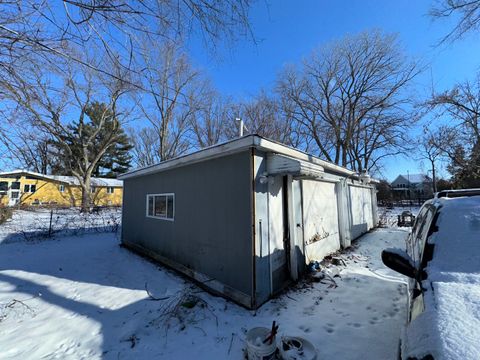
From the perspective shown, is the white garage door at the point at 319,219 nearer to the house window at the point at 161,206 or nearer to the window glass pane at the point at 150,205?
the house window at the point at 161,206

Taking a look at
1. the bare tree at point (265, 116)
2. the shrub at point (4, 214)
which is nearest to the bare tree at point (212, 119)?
the bare tree at point (265, 116)

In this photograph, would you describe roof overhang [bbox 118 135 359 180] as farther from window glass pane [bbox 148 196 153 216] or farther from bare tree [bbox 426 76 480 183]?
bare tree [bbox 426 76 480 183]

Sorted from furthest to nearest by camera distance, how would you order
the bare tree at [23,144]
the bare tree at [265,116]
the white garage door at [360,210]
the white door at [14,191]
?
the white door at [14,191]
the bare tree at [265,116]
the white garage door at [360,210]
the bare tree at [23,144]

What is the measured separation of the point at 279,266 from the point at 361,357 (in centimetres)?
205

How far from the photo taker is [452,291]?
1692 mm

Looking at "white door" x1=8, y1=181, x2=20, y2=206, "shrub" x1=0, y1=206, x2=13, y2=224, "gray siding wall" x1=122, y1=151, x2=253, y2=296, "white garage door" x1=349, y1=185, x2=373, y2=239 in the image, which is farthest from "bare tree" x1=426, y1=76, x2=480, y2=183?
"white door" x1=8, y1=181, x2=20, y2=206

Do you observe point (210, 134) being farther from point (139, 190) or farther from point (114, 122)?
point (139, 190)

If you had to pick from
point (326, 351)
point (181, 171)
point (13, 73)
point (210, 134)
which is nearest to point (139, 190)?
point (181, 171)

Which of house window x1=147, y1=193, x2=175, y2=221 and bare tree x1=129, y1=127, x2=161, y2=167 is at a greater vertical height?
bare tree x1=129, y1=127, x2=161, y2=167

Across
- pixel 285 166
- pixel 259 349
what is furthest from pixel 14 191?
pixel 259 349

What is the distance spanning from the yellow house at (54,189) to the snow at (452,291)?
26.0 metres

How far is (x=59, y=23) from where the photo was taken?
2.53 metres

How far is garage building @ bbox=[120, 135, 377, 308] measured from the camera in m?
4.04

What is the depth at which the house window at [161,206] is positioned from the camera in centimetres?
608
